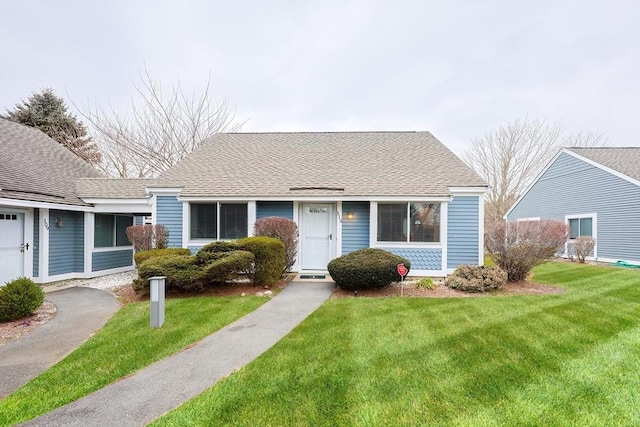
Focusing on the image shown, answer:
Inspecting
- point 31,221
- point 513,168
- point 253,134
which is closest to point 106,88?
point 253,134

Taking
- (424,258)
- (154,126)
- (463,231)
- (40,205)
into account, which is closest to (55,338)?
(40,205)

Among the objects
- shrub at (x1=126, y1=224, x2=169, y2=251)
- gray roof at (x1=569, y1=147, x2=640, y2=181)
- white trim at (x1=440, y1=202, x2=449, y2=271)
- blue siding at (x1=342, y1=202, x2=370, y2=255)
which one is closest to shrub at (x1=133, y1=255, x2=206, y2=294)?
shrub at (x1=126, y1=224, x2=169, y2=251)

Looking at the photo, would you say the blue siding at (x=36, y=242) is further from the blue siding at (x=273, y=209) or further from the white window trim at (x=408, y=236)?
the white window trim at (x=408, y=236)

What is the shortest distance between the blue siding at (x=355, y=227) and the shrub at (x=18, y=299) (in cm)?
776

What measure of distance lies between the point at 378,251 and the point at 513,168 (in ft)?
72.3

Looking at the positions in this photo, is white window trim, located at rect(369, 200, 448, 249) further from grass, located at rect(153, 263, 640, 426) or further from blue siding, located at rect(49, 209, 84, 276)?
blue siding, located at rect(49, 209, 84, 276)

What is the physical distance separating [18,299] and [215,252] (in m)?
3.72

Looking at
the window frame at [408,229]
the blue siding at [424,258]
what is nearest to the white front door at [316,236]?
the window frame at [408,229]

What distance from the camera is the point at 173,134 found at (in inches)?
762

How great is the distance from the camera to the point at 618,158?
14.5 meters

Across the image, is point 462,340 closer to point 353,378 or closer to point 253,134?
point 353,378

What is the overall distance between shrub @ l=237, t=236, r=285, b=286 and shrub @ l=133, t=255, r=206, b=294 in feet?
4.23

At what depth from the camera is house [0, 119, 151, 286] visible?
8227 millimetres

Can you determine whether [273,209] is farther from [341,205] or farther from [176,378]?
[176,378]
